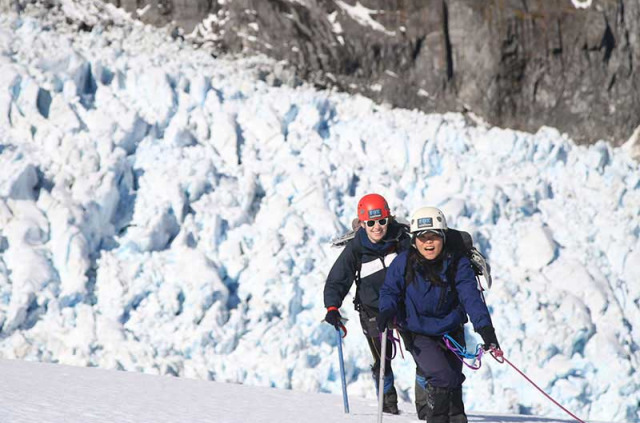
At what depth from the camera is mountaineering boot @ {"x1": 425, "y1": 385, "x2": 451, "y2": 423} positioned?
3.06 m

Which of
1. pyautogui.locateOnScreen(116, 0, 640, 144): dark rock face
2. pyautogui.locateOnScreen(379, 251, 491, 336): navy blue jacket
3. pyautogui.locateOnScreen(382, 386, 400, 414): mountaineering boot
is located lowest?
pyautogui.locateOnScreen(382, 386, 400, 414): mountaineering boot

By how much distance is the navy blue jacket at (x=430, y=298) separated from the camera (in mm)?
3059

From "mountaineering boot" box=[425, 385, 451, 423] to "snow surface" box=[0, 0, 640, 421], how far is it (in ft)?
13.3

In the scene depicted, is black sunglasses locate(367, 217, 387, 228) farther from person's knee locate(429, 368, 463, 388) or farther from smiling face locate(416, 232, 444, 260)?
person's knee locate(429, 368, 463, 388)

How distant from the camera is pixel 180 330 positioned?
802 cm

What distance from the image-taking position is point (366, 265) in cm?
424

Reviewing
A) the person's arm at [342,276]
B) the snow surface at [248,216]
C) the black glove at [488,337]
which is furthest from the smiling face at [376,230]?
the snow surface at [248,216]

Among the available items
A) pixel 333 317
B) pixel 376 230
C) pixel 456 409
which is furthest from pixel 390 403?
pixel 456 409

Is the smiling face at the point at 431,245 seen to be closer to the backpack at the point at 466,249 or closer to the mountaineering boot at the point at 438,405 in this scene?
the backpack at the point at 466,249

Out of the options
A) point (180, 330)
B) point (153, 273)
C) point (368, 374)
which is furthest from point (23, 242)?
point (368, 374)

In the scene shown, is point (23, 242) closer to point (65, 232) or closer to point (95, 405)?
point (65, 232)

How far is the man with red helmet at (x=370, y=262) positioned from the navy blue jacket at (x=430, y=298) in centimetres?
97

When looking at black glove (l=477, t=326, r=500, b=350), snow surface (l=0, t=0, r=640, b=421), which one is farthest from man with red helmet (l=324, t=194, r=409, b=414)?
snow surface (l=0, t=0, r=640, b=421)

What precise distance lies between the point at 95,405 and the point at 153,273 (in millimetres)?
5190
